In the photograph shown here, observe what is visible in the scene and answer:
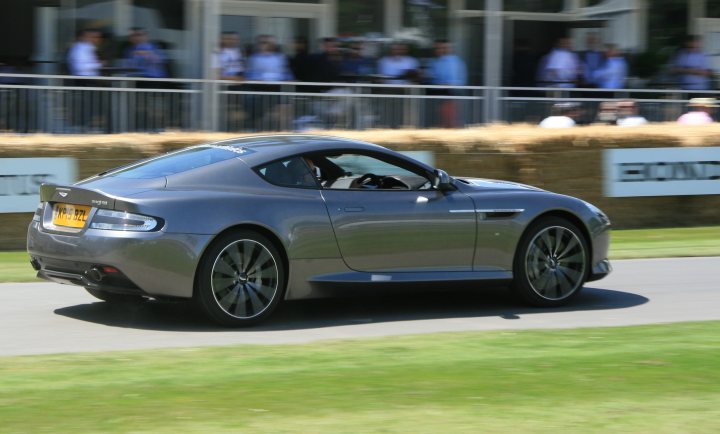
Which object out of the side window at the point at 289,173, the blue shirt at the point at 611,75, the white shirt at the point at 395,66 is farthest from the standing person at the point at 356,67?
the side window at the point at 289,173

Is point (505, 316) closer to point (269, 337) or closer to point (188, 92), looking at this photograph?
point (269, 337)

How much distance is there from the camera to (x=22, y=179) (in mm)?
12555

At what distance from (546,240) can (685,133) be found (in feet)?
24.6

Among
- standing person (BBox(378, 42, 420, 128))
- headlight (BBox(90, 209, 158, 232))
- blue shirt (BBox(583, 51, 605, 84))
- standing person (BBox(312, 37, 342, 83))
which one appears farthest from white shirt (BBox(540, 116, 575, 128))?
headlight (BBox(90, 209, 158, 232))

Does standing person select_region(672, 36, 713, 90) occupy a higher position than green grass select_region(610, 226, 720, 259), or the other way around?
standing person select_region(672, 36, 713, 90)

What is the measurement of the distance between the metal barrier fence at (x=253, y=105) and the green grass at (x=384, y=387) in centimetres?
904

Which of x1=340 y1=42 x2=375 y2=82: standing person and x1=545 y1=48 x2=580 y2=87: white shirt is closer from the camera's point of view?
x1=340 y1=42 x2=375 y2=82: standing person

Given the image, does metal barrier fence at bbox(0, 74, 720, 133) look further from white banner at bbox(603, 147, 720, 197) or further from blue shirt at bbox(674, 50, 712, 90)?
white banner at bbox(603, 147, 720, 197)

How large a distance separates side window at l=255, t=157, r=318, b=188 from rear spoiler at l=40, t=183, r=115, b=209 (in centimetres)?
111

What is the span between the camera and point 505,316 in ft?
28.0

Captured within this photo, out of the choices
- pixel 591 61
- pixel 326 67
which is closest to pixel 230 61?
pixel 326 67

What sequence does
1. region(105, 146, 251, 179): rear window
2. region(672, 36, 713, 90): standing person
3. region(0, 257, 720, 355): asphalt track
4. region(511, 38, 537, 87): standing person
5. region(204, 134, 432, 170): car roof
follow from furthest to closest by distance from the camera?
region(672, 36, 713, 90): standing person, region(511, 38, 537, 87): standing person, region(204, 134, 432, 170): car roof, region(105, 146, 251, 179): rear window, region(0, 257, 720, 355): asphalt track

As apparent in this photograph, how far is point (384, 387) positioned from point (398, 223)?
8.48 feet

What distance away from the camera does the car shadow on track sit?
8.06 meters
